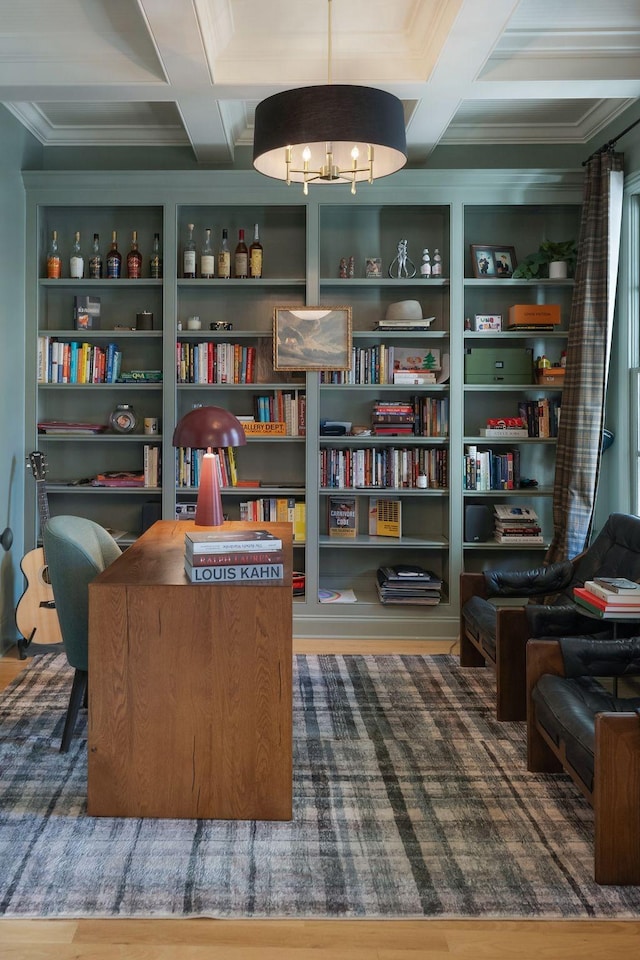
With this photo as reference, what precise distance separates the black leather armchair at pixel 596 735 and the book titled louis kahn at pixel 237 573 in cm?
100

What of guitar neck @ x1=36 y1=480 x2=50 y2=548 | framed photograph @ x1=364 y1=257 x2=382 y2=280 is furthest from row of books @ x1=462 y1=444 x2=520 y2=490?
guitar neck @ x1=36 y1=480 x2=50 y2=548

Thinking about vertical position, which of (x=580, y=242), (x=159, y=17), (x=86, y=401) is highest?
(x=159, y=17)

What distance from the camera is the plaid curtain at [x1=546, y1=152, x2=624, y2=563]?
4.22 metres

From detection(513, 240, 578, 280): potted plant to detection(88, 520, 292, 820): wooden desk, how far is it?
298 cm

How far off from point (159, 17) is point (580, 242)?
254 cm

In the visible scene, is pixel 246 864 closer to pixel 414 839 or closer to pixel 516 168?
Answer: pixel 414 839

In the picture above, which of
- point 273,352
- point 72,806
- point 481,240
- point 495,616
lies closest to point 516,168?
point 481,240

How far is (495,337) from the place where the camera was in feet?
15.6

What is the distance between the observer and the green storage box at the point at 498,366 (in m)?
4.71

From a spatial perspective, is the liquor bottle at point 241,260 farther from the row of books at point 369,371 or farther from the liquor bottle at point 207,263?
the row of books at point 369,371

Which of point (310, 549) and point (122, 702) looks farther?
point (310, 549)

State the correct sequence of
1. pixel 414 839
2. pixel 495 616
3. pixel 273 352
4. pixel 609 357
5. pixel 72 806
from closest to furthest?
pixel 414 839
pixel 72 806
pixel 495 616
pixel 609 357
pixel 273 352

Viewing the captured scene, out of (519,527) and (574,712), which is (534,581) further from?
(574,712)

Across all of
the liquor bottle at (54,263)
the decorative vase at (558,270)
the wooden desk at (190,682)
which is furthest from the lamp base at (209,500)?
the decorative vase at (558,270)
